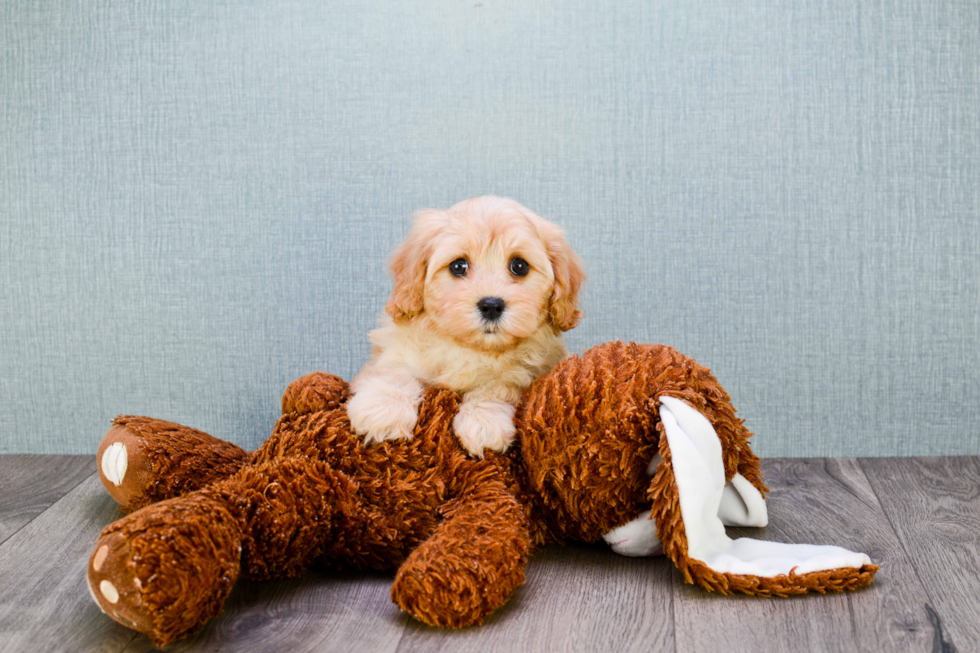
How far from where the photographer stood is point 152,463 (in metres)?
1.72

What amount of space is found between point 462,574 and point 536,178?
3.99 feet

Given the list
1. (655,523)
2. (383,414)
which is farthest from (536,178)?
(655,523)

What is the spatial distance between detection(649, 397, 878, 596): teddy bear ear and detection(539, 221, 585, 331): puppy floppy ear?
25 cm

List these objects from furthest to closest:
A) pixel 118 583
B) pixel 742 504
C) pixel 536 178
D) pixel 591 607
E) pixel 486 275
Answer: pixel 536 178 → pixel 742 504 → pixel 486 275 → pixel 591 607 → pixel 118 583

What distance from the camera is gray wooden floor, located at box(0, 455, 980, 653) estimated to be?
125cm

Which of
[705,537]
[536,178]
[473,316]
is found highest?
[536,178]

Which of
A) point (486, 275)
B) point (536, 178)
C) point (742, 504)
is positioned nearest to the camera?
point (486, 275)

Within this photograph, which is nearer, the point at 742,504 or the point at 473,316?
the point at 473,316

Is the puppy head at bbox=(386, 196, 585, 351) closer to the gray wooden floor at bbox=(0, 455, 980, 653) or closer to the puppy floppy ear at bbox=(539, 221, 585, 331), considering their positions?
the puppy floppy ear at bbox=(539, 221, 585, 331)

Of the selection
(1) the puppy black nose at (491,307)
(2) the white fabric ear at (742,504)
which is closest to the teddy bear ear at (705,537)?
(2) the white fabric ear at (742,504)

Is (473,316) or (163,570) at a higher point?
(473,316)

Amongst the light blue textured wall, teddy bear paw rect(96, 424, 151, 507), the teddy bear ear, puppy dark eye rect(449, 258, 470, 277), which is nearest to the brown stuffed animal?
the teddy bear ear

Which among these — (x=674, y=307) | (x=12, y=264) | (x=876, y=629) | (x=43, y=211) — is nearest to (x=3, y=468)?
(x=12, y=264)

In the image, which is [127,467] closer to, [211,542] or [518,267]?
[211,542]
